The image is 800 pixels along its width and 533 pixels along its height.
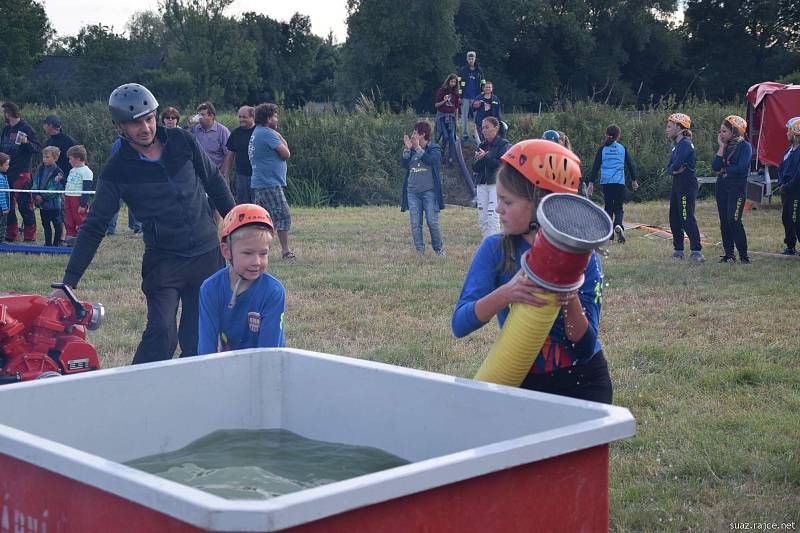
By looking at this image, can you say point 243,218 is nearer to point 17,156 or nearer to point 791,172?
point 791,172

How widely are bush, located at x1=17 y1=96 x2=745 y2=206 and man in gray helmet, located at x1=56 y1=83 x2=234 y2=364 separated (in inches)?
693

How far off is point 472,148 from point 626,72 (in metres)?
39.2

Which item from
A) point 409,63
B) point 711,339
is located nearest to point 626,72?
point 409,63

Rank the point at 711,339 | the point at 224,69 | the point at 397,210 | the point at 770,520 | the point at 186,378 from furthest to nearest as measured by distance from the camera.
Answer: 1. the point at 224,69
2. the point at 397,210
3. the point at 711,339
4. the point at 770,520
5. the point at 186,378

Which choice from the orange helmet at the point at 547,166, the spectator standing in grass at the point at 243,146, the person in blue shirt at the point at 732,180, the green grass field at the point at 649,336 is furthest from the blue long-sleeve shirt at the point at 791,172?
the orange helmet at the point at 547,166

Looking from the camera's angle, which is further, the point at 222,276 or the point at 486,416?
the point at 222,276

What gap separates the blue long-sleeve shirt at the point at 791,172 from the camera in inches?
542

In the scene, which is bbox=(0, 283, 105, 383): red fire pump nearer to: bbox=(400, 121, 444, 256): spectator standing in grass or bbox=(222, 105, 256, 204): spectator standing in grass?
bbox=(400, 121, 444, 256): spectator standing in grass

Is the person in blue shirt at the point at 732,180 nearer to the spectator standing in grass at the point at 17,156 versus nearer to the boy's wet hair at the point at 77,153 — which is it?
the boy's wet hair at the point at 77,153

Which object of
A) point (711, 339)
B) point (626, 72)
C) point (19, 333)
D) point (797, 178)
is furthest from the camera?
point (626, 72)

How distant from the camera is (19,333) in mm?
5859

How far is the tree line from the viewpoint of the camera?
56156 mm

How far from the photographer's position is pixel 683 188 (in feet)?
45.7

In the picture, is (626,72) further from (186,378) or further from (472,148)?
(186,378)
